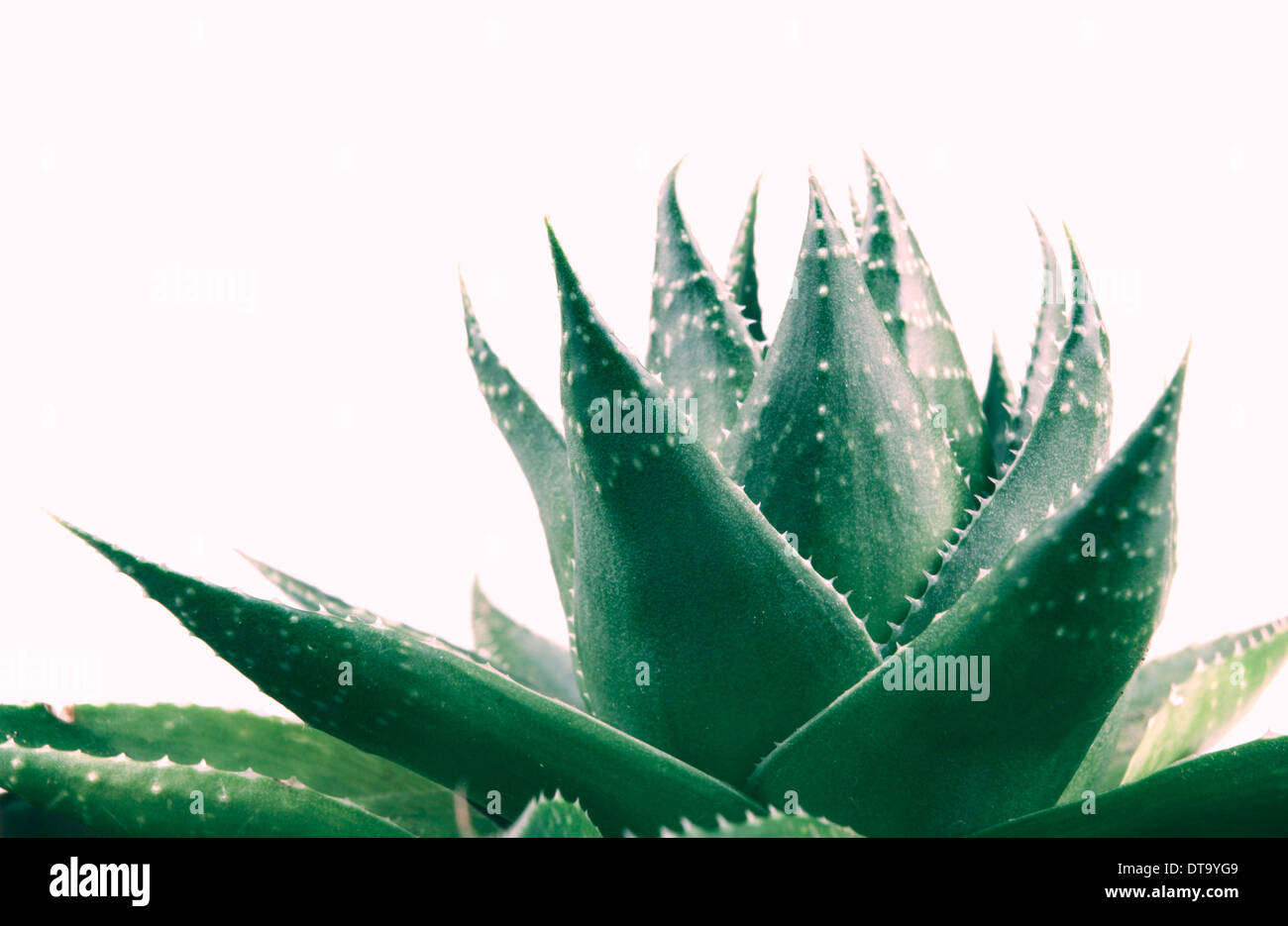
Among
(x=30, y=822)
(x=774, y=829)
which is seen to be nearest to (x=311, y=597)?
(x=30, y=822)

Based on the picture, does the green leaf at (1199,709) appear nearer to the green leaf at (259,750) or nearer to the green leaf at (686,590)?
the green leaf at (686,590)

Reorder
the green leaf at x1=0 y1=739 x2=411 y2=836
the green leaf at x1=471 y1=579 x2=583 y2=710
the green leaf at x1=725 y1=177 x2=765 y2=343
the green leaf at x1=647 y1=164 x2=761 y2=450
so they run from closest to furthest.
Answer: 1. the green leaf at x1=0 y1=739 x2=411 y2=836
2. the green leaf at x1=647 y1=164 x2=761 y2=450
3. the green leaf at x1=725 y1=177 x2=765 y2=343
4. the green leaf at x1=471 y1=579 x2=583 y2=710

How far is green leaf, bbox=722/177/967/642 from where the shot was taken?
59cm

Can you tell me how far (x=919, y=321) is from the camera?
70 cm

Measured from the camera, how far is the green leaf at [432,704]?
551 millimetres

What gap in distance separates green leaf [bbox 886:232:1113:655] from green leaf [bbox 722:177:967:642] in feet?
0.06

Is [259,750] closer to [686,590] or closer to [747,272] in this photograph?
[686,590]

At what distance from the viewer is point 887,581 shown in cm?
60

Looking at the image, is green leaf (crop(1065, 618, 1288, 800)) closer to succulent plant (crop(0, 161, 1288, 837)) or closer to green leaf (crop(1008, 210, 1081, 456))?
succulent plant (crop(0, 161, 1288, 837))

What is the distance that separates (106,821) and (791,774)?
0.37m

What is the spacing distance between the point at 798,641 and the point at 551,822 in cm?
16

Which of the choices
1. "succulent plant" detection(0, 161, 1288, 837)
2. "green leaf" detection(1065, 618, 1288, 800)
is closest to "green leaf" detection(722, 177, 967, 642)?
"succulent plant" detection(0, 161, 1288, 837)
